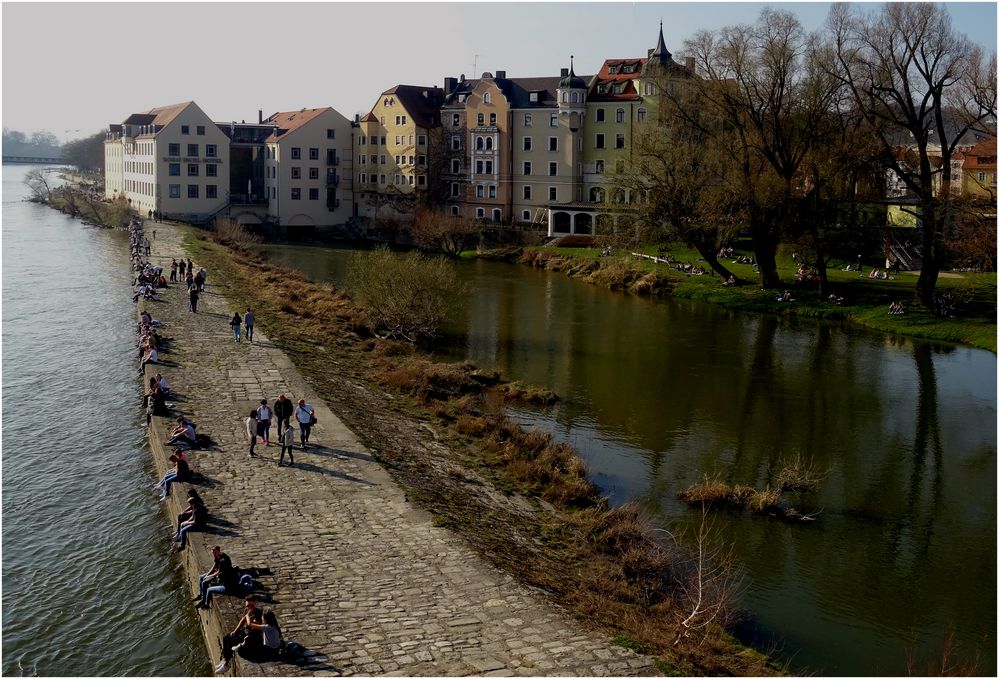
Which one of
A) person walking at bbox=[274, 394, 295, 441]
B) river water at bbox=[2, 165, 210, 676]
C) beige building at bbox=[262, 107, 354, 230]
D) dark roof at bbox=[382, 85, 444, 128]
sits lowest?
river water at bbox=[2, 165, 210, 676]

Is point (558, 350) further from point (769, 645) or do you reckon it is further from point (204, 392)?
point (769, 645)

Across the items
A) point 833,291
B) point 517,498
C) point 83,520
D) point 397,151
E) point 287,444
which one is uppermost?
point 397,151

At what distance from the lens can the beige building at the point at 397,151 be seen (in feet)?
271

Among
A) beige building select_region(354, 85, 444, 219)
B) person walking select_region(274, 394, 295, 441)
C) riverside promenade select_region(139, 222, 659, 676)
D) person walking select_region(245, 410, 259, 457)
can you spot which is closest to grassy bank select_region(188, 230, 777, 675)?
riverside promenade select_region(139, 222, 659, 676)

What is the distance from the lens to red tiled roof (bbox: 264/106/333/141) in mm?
86069

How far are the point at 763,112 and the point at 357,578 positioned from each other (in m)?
41.3

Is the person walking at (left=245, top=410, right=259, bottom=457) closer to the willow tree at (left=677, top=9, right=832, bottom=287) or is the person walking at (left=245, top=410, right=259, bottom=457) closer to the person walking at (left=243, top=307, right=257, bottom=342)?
the person walking at (left=243, top=307, right=257, bottom=342)

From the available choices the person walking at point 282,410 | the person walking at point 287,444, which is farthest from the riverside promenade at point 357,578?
the person walking at point 282,410

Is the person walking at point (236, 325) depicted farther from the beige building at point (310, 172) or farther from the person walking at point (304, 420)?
the beige building at point (310, 172)

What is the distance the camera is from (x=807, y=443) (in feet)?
89.6

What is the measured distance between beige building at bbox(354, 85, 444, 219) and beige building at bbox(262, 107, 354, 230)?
1409 mm

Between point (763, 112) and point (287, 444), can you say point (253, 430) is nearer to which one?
point (287, 444)

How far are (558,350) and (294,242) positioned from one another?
47.5m

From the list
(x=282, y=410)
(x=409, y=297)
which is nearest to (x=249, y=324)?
(x=409, y=297)
